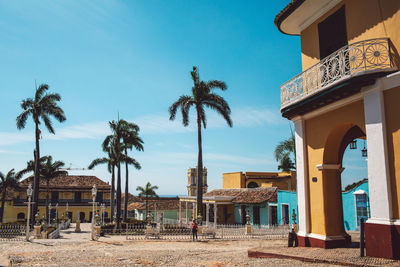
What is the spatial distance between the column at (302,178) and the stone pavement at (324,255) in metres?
0.92

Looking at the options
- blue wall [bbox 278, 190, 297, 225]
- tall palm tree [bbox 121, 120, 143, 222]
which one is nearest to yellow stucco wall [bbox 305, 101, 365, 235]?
blue wall [bbox 278, 190, 297, 225]

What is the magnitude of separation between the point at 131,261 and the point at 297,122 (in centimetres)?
743

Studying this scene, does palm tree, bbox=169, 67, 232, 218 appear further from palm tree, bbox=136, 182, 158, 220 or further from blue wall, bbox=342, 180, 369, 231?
palm tree, bbox=136, 182, 158, 220

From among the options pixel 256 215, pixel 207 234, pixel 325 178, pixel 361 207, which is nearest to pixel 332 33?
pixel 325 178

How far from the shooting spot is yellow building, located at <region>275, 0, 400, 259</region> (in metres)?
7.69

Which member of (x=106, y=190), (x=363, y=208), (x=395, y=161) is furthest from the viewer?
(x=106, y=190)

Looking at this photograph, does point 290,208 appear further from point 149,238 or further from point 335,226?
point 335,226

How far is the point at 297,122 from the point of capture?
11227 millimetres

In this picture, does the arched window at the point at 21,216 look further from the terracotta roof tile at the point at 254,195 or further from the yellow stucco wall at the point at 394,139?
the yellow stucco wall at the point at 394,139

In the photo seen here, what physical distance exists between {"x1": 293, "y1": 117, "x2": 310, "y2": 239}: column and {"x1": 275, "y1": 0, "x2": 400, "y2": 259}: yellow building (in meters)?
0.03

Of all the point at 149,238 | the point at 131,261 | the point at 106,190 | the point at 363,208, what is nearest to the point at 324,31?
the point at 131,261

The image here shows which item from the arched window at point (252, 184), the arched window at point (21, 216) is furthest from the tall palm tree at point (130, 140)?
the arched window at point (21, 216)

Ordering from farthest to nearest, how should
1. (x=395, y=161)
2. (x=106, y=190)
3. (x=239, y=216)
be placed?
1. (x=106, y=190)
2. (x=239, y=216)
3. (x=395, y=161)

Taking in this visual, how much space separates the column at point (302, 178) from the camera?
1055 cm
